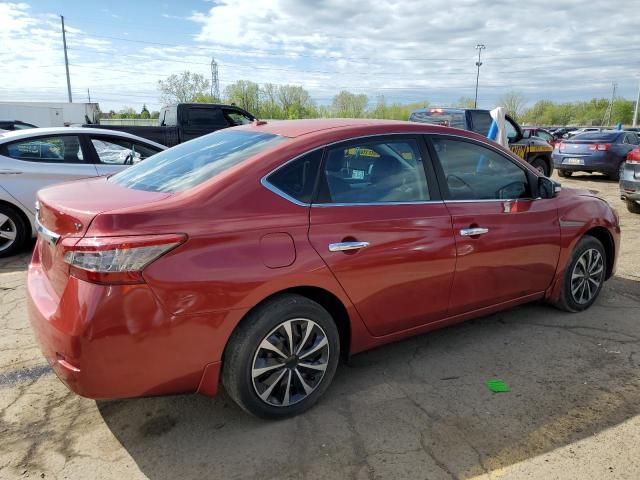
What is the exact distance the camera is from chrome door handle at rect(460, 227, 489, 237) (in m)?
3.38

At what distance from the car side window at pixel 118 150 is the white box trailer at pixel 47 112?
32770 millimetres

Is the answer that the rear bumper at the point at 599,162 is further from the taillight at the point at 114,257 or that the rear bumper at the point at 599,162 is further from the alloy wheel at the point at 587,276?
the taillight at the point at 114,257

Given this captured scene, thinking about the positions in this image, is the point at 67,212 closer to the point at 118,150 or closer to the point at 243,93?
the point at 118,150

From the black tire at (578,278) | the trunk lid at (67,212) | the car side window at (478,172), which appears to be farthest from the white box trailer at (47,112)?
the black tire at (578,278)

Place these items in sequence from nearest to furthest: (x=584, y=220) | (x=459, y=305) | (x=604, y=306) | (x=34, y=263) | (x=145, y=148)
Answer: (x=34, y=263), (x=459, y=305), (x=584, y=220), (x=604, y=306), (x=145, y=148)

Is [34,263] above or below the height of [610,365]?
above

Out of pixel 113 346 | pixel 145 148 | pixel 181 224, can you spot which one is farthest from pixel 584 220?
pixel 145 148

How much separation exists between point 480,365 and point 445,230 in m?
1.03

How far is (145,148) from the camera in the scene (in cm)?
682

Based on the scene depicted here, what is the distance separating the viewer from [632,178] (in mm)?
8844

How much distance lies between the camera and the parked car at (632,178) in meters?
8.77

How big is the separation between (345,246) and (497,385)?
4.67 ft

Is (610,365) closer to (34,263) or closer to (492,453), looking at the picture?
(492,453)

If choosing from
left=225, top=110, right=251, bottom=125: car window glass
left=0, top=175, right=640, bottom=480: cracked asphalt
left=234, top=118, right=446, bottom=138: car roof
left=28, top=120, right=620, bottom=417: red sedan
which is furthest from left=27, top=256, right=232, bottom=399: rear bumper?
left=225, top=110, right=251, bottom=125: car window glass
